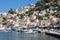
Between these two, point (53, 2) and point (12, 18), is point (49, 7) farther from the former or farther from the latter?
point (12, 18)

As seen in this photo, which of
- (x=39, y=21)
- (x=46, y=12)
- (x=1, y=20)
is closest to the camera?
(x=39, y=21)

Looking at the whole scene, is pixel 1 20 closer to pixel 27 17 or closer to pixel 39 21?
pixel 27 17

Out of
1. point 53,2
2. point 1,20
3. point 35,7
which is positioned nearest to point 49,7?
point 53,2

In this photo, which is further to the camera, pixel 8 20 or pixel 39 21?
pixel 8 20

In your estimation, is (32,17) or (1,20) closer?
(32,17)

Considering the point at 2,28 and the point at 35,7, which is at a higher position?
the point at 35,7

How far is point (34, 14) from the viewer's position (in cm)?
14175

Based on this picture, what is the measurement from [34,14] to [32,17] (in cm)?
351

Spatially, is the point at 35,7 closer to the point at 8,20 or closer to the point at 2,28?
the point at 8,20

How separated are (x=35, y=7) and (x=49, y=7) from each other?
42.7ft

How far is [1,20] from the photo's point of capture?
148 metres

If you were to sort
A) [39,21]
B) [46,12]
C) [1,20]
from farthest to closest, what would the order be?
[1,20] < [46,12] < [39,21]

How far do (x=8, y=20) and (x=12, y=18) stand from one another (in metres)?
5.41

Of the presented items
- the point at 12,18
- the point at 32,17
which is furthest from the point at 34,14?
the point at 12,18
